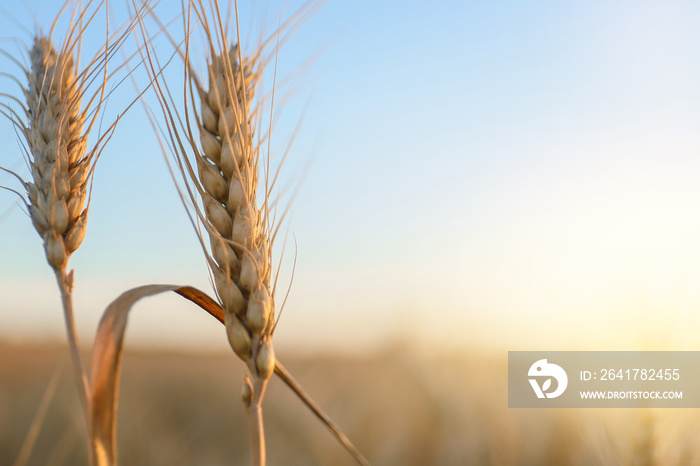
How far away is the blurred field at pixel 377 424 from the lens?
2061 mm

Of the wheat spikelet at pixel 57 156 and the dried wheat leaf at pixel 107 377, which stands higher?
the wheat spikelet at pixel 57 156

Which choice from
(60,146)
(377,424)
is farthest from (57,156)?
(377,424)

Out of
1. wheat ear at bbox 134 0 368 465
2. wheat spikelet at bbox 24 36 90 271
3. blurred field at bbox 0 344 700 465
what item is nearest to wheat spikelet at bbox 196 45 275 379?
wheat ear at bbox 134 0 368 465

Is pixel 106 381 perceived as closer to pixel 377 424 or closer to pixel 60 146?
pixel 60 146

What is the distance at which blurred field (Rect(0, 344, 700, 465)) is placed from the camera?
2061 mm

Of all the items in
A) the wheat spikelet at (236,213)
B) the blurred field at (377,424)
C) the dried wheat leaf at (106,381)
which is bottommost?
the blurred field at (377,424)

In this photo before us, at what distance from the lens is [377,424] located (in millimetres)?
2453

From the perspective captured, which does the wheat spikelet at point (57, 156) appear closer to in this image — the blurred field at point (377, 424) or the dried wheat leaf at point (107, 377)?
the dried wheat leaf at point (107, 377)

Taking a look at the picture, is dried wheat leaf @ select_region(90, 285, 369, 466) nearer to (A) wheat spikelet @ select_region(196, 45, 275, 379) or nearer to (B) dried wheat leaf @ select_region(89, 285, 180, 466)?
(B) dried wheat leaf @ select_region(89, 285, 180, 466)

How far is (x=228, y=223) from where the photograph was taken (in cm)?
85

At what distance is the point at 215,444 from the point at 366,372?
47.2 inches

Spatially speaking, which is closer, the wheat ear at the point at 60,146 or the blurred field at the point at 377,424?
the wheat ear at the point at 60,146

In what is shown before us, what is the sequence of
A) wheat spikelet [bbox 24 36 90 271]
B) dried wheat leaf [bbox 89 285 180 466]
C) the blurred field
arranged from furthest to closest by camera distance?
the blurred field, wheat spikelet [bbox 24 36 90 271], dried wheat leaf [bbox 89 285 180 466]

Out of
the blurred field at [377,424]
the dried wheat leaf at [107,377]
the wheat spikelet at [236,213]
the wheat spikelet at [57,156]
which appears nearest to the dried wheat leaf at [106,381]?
the dried wheat leaf at [107,377]
